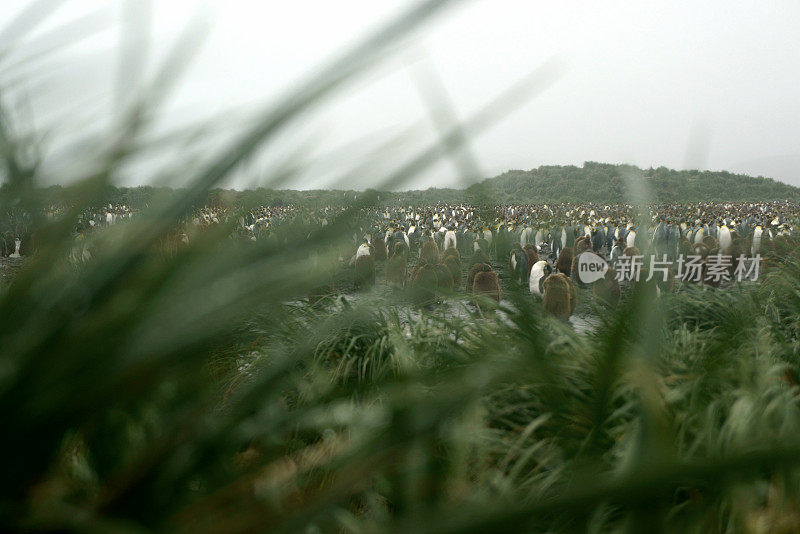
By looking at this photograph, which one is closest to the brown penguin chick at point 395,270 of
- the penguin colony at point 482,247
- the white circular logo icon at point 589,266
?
the penguin colony at point 482,247

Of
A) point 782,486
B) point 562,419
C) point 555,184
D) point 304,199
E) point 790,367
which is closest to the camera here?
point 304,199

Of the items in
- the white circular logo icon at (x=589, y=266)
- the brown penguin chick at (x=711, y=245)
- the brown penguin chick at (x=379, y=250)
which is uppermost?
the brown penguin chick at (x=379, y=250)

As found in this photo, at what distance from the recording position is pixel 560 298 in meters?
5.07

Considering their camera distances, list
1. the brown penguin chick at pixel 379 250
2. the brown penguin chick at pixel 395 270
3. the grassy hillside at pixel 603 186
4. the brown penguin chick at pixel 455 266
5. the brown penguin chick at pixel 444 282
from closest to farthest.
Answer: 1. the brown penguin chick at pixel 395 270
2. the brown penguin chick at pixel 444 282
3. the brown penguin chick at pixel 455 266
4. the brown penguin chick at pixel 379 250
5. the grassy hillside at pixel 603 186

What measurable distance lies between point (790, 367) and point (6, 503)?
2.47 m

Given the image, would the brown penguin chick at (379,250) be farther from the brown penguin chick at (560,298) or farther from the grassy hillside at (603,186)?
the grassy hillside at (603,186)

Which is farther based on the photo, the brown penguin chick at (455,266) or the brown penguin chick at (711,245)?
the brown penguin chick at (711,245)

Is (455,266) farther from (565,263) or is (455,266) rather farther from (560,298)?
(565,263)

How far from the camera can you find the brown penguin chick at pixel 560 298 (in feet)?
16.6

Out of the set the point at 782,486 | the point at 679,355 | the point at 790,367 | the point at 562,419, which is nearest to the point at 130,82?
the point at 782,486

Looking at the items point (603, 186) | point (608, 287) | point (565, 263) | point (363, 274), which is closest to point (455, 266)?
point (608, 287)

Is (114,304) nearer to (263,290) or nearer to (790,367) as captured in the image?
(263,290)

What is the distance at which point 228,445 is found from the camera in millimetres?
332

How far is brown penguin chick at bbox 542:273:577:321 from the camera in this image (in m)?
5.07
